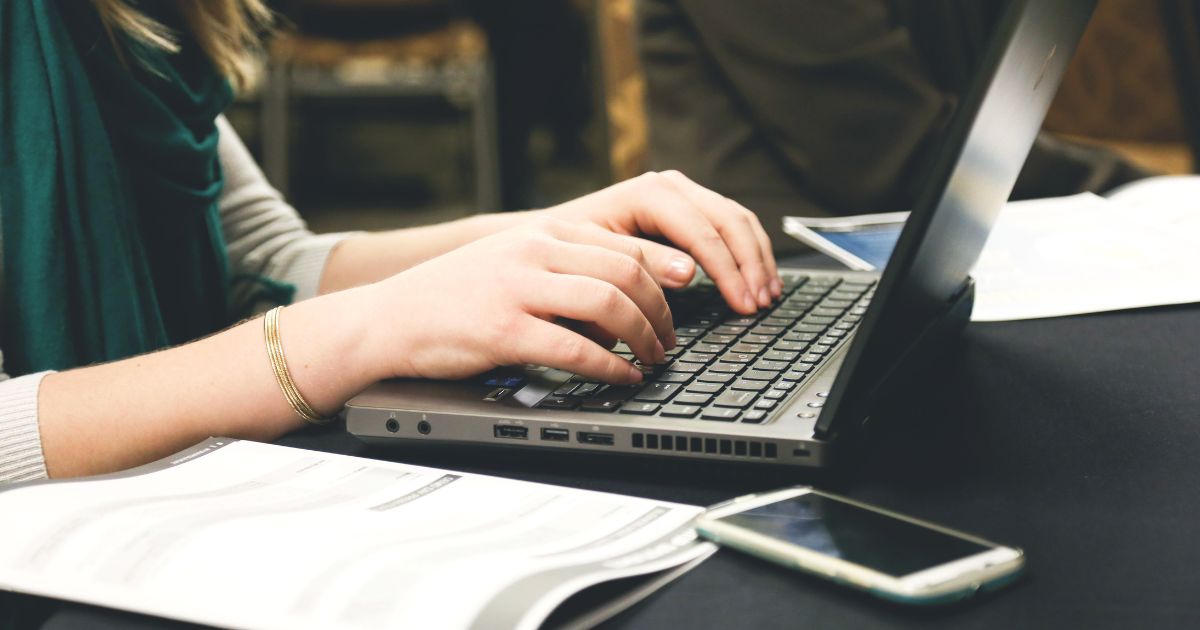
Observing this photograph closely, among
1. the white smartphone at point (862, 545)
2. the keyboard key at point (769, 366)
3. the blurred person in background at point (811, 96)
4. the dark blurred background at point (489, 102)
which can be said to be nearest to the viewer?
the white smartphone at point (862, 545)

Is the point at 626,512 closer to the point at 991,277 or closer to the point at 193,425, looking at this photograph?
the point at 193,425

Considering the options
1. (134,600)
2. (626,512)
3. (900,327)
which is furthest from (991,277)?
(134,600)

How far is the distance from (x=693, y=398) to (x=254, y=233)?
2.44 ft

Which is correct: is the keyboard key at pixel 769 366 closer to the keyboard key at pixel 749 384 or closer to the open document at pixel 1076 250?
the keyboard key at pixel 749 384

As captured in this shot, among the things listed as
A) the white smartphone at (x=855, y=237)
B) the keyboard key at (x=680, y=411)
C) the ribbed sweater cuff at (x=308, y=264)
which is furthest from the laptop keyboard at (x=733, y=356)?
the ribbed sweater cuff at (x=308, y=264)

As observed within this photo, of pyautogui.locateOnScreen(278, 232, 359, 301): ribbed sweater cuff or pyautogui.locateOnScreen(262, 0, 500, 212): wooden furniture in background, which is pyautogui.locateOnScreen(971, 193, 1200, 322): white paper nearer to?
pyautogui.locateOnScreen(278, 232, 359, 301): ribbed sweater cuff

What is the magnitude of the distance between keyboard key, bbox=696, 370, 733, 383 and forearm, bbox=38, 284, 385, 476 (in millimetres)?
167

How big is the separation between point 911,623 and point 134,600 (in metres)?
0.26

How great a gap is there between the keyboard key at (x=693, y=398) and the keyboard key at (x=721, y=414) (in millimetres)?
15

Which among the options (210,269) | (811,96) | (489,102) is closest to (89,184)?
Result: (210,269)

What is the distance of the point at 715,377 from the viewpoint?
0.52 meters

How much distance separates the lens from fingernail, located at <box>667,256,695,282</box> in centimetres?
64

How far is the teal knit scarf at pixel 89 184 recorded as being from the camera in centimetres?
76

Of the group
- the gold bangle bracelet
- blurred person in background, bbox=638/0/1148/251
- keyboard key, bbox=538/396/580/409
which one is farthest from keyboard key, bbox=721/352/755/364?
blurred person in background, bbox=638/0/1148/251
